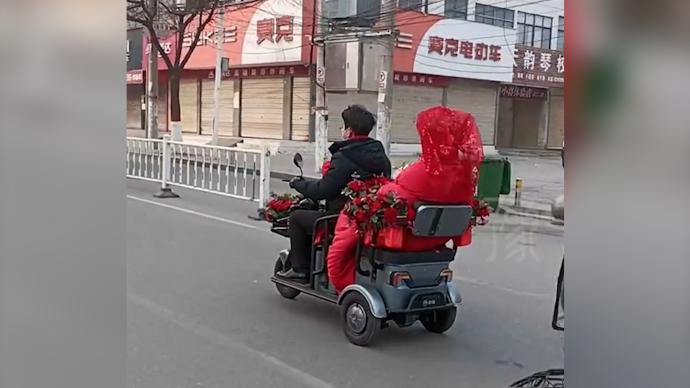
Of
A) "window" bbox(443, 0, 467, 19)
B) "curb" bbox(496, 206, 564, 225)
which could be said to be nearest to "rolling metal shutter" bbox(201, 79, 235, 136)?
"window" bbox(443, 0, 467, 19)

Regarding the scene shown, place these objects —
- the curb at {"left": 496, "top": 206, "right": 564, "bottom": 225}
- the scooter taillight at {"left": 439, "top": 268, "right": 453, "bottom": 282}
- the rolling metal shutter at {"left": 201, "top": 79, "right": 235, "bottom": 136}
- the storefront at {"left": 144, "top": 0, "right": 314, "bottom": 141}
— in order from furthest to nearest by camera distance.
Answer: the rolling metal shutter at {"left": 201, "top": 79, "right": 235, "bottom": 136} < the storefront at {"left": 144, "top": 0, "right": 314, "bottom": 141} < the curb at {"left": 496, "top": 206, "right": 564, "bottom": 225} < the scooter taillight at {"left": 439, "top": 268, "right": 453, "bottom": 282}

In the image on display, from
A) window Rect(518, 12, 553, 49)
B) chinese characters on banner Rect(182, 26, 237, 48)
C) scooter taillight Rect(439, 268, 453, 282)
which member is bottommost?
scooter taillight Rect(439, 268, 453, 282)

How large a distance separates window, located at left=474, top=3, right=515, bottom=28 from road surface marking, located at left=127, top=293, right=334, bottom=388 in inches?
721

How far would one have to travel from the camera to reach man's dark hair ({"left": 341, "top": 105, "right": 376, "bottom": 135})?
4.65 metres

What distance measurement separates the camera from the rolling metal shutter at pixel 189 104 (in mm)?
25188

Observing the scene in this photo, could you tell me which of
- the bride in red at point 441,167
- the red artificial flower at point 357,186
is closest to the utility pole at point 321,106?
the red artificial flower at point 357,186

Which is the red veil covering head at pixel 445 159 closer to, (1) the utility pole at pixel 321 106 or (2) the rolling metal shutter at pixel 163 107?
(1) the utility pole at pixel 321 106

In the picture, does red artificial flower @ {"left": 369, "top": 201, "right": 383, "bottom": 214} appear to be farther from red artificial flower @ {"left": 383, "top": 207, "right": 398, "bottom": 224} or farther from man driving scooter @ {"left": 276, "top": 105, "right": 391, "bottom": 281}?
man driving scooter @ {"left": 276, "top": 105, "right": 391, "bottom": 281}

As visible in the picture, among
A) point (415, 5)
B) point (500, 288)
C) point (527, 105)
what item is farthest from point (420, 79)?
point (500, 288)

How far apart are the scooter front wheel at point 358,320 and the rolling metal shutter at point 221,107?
1981 cm
